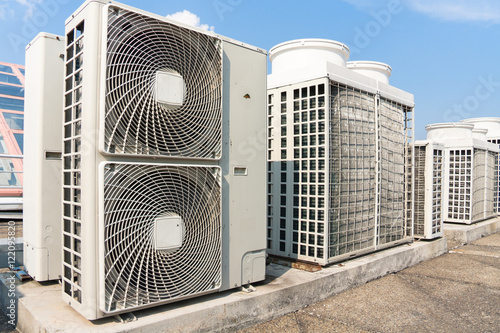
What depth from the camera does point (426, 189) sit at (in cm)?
707

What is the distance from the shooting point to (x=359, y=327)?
12.3ft

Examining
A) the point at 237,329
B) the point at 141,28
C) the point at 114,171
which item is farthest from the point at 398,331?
the point at 141,28

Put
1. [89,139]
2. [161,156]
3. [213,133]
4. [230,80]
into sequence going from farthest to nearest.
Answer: [230,80] → [213,133] → [161,156] → [89,139]

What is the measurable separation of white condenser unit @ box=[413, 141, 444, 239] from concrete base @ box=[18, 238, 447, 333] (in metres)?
2.52

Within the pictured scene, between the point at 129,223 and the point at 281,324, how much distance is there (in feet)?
6.30

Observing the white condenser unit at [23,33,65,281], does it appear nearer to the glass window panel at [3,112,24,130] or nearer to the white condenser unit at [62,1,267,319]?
the white condenser unit at [62,1,267,319]

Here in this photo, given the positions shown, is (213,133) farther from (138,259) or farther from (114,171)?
(138,259)

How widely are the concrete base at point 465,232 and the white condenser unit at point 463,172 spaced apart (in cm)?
24

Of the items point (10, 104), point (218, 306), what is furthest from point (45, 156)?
point (10, 104)

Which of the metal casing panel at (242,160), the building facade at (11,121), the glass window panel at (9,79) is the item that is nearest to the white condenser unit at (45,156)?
the metal casing panel at (242,160)

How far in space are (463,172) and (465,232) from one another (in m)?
1.78

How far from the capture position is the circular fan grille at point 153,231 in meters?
2.67

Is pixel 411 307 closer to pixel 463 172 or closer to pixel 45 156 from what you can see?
pixel 45 156

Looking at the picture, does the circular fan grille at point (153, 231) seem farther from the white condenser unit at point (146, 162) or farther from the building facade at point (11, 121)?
the building facade at point (11, 121)
